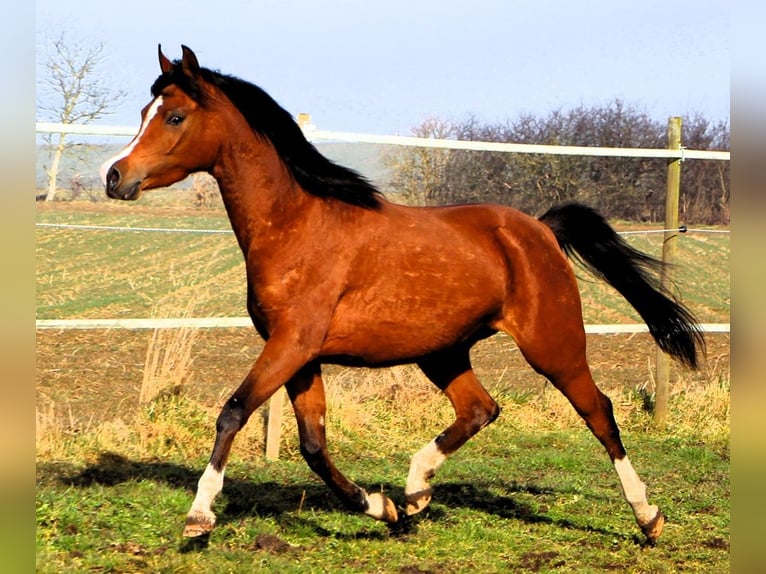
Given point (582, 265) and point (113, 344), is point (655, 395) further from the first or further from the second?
point (113, 344)

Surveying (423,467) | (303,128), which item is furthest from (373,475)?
(303,128)

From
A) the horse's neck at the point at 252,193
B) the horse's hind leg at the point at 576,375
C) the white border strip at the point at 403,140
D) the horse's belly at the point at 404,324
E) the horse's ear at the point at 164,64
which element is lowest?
the horse's hind leg at the point at 576,375

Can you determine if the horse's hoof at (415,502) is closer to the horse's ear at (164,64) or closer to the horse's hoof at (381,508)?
the horse's hoof at (381,508)

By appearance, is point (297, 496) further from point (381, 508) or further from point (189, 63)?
point (189, 63)

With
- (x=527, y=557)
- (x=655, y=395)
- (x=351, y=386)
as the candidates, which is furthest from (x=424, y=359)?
(x=655, y=395)

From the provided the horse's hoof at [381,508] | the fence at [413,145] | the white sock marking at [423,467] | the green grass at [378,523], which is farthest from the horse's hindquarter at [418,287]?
the fence at [413,145]

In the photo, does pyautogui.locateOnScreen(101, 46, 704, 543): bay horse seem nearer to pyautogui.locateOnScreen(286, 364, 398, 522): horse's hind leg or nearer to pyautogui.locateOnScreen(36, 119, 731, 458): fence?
pyautogui.locateOnScreen(286, 364, 398, 522): horse's hind leg

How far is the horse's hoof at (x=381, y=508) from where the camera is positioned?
4750 mm

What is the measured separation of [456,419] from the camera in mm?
5375

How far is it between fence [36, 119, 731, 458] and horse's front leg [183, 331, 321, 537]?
225 cm

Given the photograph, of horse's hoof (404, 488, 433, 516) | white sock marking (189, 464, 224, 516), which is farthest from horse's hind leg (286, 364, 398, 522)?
white sock marking (189, 464, 224, 516)

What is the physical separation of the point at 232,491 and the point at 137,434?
144 cm

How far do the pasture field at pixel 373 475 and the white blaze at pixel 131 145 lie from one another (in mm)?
1704

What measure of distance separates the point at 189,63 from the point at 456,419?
2.49m
